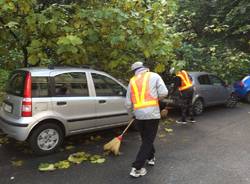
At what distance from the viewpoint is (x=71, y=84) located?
648cm

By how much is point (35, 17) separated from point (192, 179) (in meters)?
4.50

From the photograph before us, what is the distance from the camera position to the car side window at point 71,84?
247 inches

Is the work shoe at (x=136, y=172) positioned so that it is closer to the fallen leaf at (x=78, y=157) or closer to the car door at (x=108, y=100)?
the fallen leaf at (x=78, y=157)

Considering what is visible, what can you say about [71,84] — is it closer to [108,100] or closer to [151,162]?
[108,100]

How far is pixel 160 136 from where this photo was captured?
7.61 metres

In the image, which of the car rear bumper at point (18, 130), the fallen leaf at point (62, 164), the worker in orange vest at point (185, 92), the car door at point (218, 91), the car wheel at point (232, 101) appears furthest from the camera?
the car wheel at point (232, 101)

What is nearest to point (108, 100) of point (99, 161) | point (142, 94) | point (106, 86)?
point (106, 86)

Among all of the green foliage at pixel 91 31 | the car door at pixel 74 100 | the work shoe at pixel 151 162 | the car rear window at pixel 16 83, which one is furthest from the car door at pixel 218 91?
the car rear window at pixel 16 83

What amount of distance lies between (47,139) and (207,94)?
6423 mm

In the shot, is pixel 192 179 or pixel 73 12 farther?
pixel 73 12

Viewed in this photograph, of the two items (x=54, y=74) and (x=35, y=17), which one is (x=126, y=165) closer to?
(x=54, y=74)

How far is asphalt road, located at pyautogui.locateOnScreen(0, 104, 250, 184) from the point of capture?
5000 mm

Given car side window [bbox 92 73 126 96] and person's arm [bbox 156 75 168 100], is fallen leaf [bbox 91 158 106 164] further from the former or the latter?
person's arm [bbox 156 75 168 100]

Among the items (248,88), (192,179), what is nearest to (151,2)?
(192,179)
